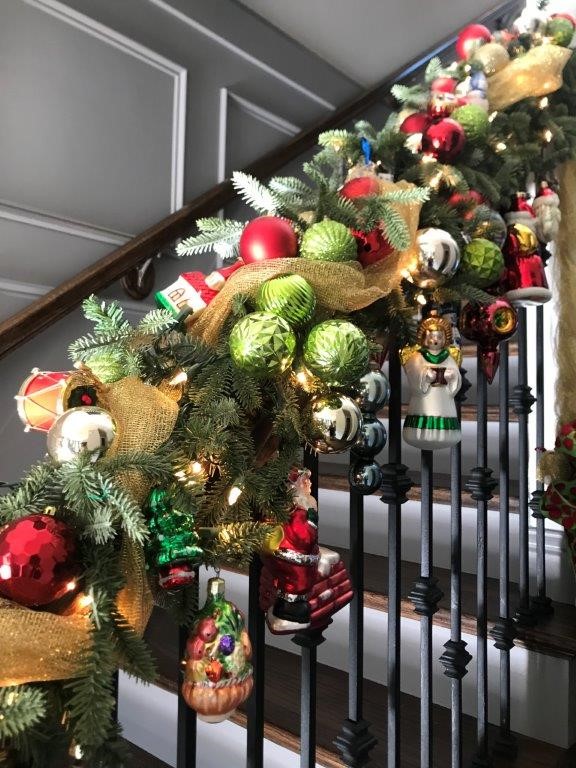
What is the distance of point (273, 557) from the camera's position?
607 mm

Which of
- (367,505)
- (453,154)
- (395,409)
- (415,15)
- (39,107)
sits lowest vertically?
(367,505)

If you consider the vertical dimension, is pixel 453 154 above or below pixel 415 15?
below

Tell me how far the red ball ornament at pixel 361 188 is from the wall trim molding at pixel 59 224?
1387 mm

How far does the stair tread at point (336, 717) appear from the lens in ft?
3.15

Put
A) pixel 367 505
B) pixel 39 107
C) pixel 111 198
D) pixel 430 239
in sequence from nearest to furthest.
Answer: pixel 430 239
pixel 367 505
pixel 39 107
pixel 111 198

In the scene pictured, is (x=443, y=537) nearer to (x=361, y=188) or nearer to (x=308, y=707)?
(x=308, y=707)

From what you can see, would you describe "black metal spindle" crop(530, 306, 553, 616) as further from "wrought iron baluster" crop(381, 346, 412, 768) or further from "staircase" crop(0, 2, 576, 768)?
"wrought iron baluster" crop(381, 346, 412, 768)

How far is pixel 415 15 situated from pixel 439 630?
2737mm

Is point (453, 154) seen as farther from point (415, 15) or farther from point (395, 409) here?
point (415, 15)

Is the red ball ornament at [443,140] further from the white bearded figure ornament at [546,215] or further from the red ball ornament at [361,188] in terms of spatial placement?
the white bearded figure ornament at [546,215]

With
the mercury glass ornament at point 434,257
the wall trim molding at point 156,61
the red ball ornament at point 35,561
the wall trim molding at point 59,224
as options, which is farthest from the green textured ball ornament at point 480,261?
the wall trim molding at point 156,61

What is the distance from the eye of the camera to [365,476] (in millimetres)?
739

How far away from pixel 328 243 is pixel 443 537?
38.8 inches

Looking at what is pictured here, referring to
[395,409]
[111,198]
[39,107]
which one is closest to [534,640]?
[395,409]
